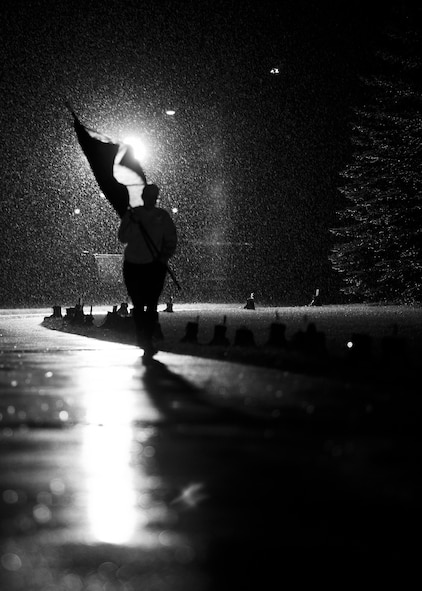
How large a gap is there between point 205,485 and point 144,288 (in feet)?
33.1

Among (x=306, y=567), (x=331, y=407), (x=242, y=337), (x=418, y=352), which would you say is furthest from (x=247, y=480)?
(x=242, y=337)

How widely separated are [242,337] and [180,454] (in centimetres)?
978

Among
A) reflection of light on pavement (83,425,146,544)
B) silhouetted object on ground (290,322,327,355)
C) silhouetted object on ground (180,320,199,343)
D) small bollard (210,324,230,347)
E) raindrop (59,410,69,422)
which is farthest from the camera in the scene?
silhouetted object on ground (180,320,199,343)

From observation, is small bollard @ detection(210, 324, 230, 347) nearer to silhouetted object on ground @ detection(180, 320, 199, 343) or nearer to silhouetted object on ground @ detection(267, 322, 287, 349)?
silhouetted object on ground @ detection(180, 320, 199, 343)

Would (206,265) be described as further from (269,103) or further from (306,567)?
(306,567)

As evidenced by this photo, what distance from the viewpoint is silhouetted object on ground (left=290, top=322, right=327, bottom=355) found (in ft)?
50.4

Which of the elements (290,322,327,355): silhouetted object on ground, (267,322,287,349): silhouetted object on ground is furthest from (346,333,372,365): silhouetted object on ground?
(267,322,287,349): silhouetted object on ground

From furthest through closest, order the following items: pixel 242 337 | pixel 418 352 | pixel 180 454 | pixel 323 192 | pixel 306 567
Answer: pixel 323 192
pixel 242 337
pixel 418 352
pixel 180 454
pixel 306 567

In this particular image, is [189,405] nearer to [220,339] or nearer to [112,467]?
[112,467]

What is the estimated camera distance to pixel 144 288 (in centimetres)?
1648

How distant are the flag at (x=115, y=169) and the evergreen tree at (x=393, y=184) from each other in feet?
45.9

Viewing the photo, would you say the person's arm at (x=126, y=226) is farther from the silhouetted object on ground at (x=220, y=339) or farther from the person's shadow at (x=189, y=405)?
the person's shadow at (x=189, y=405)

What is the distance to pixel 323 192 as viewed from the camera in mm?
78000

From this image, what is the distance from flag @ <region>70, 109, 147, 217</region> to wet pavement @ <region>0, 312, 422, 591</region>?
376 inches
